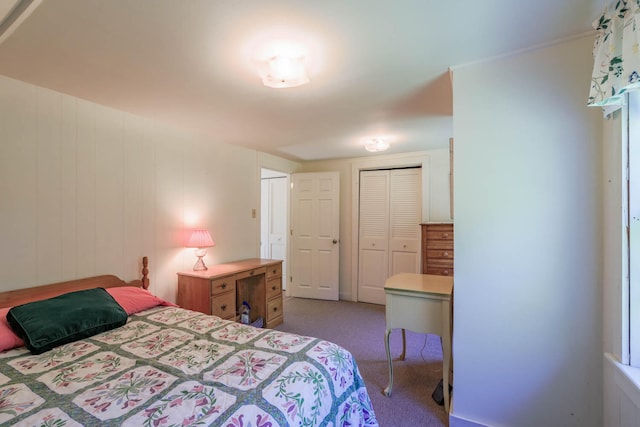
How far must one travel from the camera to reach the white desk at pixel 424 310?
1.91m

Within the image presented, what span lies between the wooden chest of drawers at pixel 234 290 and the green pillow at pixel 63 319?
82 cm

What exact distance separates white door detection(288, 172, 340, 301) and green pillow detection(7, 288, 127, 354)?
9.85ft

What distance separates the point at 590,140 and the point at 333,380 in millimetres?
1769

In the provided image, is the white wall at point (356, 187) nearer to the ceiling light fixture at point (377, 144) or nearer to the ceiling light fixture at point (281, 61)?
the ceiling light fixture at point (377, 144)

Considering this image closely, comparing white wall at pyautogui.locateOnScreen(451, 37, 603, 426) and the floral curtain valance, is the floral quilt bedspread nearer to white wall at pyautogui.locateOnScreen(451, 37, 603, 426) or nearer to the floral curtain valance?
white wall at pyautogui.locateOnScreen(451, 37, 603, 426)

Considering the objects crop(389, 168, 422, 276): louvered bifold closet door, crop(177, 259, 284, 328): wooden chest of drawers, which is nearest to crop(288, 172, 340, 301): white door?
crop(389, 168, 422, 276): louvered bifold closet door

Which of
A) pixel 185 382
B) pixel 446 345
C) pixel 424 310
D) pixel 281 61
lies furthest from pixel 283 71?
pixel 446 345

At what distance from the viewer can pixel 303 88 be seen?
200 centimetres

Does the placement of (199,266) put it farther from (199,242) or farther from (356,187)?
(356,187)

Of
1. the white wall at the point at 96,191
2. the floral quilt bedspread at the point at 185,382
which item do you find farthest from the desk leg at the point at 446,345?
the white wall at the point at 96,191

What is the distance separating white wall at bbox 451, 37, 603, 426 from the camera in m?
1.44

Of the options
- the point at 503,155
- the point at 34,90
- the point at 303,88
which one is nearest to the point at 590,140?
the point at 503,155

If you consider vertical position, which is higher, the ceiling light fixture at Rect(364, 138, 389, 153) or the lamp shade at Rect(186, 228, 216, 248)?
the ceiling light fixture at Rect(364, 138, 389, 153)

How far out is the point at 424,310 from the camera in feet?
6.54
